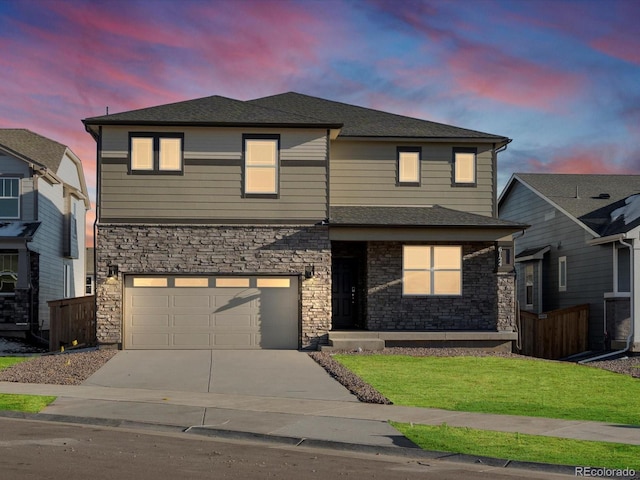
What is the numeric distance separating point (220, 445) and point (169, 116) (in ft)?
50.3

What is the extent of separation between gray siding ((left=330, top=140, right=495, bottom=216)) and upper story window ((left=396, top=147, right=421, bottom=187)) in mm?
131

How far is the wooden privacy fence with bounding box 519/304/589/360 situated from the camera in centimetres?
2714

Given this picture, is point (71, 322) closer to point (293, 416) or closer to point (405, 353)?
point (405, 353)

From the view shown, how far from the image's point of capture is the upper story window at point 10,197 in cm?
3157

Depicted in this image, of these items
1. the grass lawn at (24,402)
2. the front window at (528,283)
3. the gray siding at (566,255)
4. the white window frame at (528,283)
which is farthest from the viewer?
the front window at (528,283)

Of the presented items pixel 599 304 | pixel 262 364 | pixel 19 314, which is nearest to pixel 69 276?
pixel 19 314

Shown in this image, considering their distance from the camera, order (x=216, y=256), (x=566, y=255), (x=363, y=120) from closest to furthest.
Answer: (x=216, y=256) < (x=363, y=120) < (x=566, y=255)

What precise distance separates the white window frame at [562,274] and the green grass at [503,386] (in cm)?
777

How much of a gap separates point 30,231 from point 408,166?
14.1 m

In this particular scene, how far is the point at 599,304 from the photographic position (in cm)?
2720

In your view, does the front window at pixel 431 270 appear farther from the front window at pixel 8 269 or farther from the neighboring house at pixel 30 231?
the front window at pixel 8 269

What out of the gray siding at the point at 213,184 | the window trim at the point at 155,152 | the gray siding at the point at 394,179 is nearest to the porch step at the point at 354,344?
the gray siding at the point at 213,184

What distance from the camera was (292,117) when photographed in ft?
81.8

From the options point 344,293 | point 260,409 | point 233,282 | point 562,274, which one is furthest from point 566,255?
point 260,409
